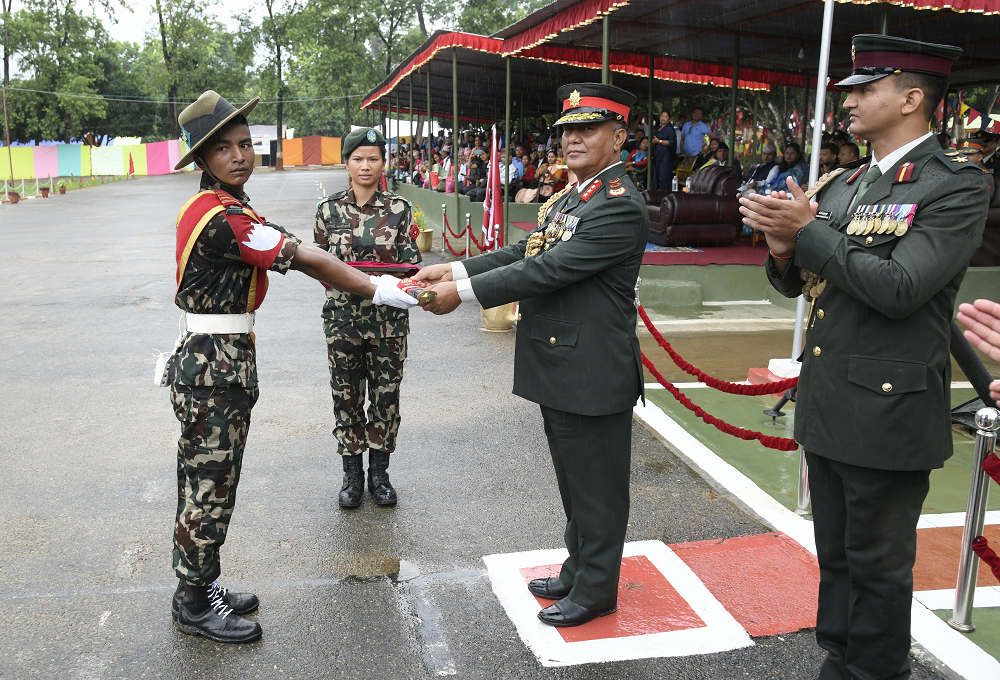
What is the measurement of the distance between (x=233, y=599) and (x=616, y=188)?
2.26 meters

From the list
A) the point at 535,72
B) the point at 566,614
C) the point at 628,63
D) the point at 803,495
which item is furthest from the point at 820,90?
the point at 535,72

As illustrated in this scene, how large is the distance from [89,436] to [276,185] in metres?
33.6

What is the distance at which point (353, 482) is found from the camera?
4387 mm

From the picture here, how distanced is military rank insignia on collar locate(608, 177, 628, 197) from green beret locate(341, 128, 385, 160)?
1.80 meters

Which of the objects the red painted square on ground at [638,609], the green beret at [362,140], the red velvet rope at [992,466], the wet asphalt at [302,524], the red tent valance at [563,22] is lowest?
the wet asphalt at [302,524]

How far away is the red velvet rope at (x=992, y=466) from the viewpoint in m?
2.69

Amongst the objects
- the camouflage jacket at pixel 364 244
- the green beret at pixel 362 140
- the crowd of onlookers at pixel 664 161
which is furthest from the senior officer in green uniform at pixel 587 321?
the crowd of onlookers at pixel 664 161

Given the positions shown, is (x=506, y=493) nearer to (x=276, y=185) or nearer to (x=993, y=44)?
(x=993, y=44)

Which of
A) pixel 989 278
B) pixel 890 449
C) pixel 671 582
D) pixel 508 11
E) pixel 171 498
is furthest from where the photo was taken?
pixel 508 11

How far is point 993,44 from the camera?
11.7 m

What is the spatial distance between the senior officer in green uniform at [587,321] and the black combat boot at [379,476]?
1.44 m

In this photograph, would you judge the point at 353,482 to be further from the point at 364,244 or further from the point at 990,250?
the point at 990,250

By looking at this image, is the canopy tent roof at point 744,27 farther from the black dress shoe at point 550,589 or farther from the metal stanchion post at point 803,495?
the black dress shoe at point 550,589

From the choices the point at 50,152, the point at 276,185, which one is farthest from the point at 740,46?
the point at 50,152
